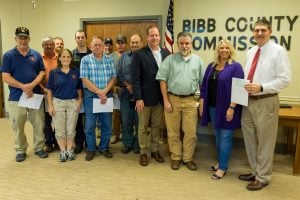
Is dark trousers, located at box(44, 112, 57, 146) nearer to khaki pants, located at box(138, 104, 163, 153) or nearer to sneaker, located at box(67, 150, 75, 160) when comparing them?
sneaker, located at box(67, 150, 75, 160)

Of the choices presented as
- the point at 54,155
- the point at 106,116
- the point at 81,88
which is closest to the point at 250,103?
the point at 106,116

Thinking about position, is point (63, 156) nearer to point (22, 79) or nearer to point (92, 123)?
point (92, 123)

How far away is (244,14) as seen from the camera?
4.10 metres

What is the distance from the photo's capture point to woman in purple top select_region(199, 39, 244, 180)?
295 centimetres

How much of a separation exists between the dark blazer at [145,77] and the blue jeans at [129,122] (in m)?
0.49

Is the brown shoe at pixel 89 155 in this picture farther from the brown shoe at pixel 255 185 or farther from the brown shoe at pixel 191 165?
the brown shoe at pixel 255 185

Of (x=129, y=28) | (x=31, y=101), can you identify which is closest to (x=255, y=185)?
(x=31, y=101)

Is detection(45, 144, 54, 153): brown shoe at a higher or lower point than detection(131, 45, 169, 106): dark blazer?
lower

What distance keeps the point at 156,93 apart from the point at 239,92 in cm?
93

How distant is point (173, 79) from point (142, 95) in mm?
409

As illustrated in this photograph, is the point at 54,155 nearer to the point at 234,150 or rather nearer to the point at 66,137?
the point at 66,137

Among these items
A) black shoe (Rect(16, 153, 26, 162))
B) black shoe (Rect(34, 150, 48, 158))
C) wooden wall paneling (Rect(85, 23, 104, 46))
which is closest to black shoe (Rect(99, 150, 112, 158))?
black shoe (Rect(34, 150, 48, 158))

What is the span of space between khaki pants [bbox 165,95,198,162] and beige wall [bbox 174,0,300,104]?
1.42m

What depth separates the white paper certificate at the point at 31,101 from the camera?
3510mm
